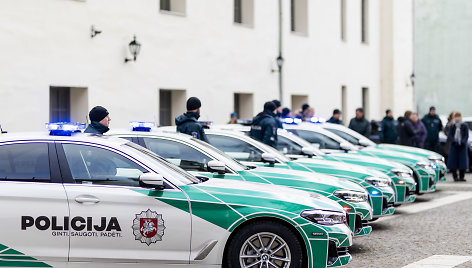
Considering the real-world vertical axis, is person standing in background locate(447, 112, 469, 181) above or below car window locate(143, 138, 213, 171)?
below

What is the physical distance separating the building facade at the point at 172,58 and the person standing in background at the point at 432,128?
183 inches

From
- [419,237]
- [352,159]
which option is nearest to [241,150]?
[419,237]

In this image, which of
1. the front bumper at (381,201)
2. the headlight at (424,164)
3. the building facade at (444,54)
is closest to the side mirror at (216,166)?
the front bumper at (381,201)

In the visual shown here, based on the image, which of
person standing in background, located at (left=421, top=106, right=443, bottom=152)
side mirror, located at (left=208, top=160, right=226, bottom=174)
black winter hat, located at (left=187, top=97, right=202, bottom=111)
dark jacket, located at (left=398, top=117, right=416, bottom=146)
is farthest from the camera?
person standing in background, located at (left=421, top=106, right=443, bottom=152)

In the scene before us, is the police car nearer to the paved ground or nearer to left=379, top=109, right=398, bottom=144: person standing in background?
the paved ground

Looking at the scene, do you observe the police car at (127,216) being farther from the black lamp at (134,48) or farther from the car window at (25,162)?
the black lamp at (134,48)

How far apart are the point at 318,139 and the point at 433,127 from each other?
10.5 meters

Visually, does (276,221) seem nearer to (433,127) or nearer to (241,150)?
(241,150)

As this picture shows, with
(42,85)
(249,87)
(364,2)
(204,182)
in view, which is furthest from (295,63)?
(204,182)

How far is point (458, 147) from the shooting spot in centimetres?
A: 2148

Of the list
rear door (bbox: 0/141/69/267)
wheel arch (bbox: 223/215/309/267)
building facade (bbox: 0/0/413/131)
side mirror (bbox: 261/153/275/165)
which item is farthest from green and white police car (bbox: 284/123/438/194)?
rear door (bbox: 0/141/69/267)

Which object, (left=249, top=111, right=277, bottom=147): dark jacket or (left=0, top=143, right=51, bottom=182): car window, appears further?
(left=249, top=111, right=277, bottom=147): dark jacket

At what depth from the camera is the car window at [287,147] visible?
1327 centimetres

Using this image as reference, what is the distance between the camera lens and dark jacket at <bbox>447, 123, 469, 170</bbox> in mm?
21312
